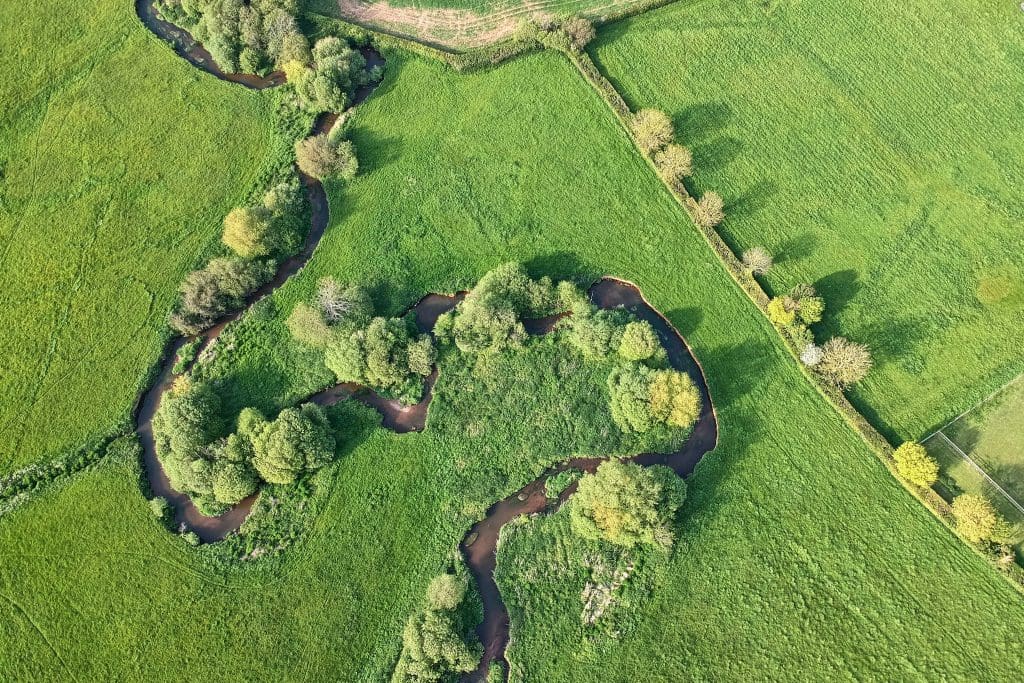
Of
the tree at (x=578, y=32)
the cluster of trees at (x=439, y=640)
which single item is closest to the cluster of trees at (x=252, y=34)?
the tree at (x=578, y=32)

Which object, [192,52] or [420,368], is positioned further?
[192,52]

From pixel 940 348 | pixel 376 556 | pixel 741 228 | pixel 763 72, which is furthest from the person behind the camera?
pixel 763 72

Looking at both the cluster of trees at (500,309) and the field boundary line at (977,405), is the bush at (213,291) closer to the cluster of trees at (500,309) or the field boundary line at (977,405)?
the cluster of trees at (500,309)

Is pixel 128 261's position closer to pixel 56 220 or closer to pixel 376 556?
pixel 56 220

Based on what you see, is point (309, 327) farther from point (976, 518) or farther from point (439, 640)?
point (976, 518)

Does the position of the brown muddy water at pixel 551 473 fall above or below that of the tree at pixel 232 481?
above

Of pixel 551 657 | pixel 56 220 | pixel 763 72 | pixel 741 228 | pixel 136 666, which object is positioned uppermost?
pixel 763 72

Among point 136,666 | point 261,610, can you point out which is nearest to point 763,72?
point 261,610
